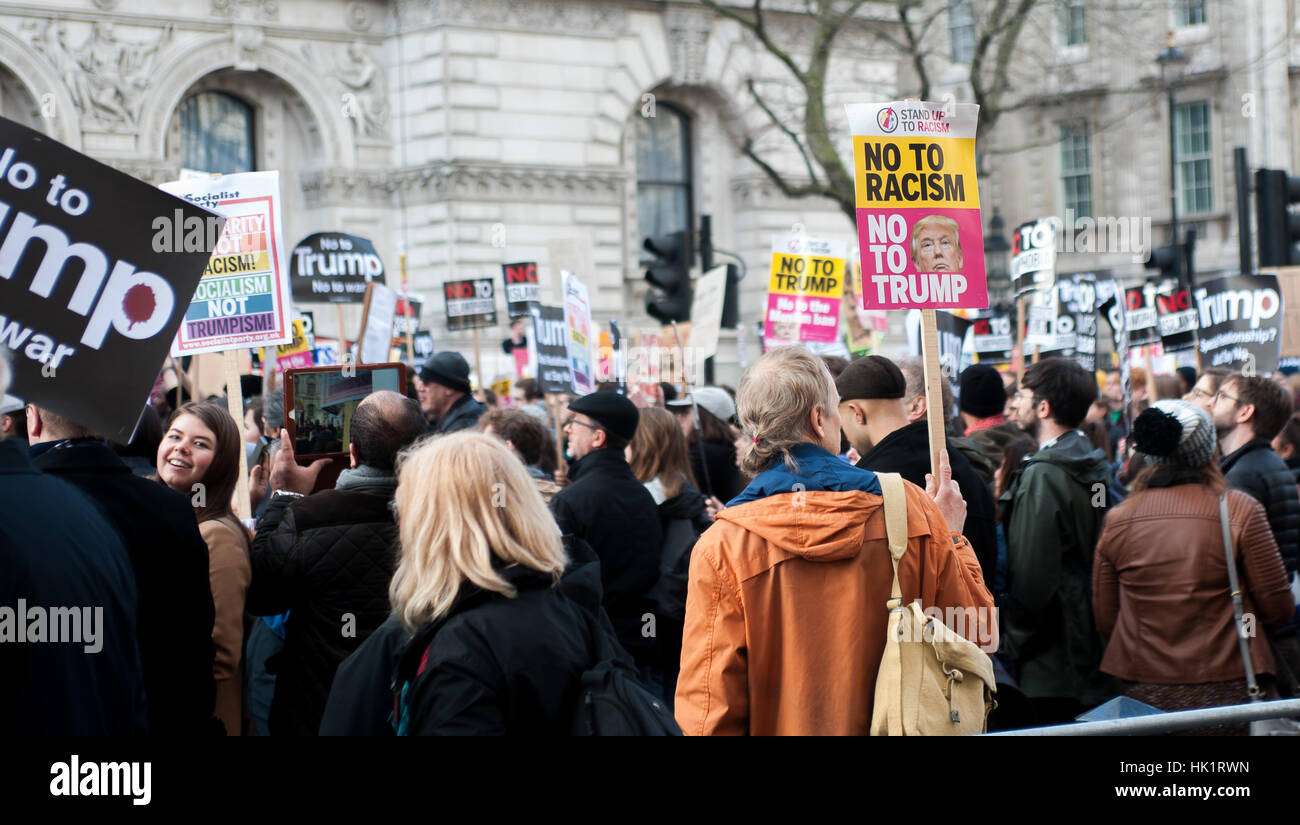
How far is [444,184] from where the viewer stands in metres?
25.6

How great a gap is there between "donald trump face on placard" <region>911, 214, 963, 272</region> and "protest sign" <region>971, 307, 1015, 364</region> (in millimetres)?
9053

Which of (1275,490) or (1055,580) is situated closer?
(1055,580)

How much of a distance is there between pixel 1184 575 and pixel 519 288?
11.0 meters

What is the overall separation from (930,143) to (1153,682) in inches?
85.0

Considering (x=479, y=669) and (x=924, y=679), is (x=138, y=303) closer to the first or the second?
(x=479, y=669)

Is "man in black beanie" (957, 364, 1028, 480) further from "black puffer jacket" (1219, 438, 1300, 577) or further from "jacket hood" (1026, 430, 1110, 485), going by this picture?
"black puffer jacket" (1219, 438, 1300, 577)

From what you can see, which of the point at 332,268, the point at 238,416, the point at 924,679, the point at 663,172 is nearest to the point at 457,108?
the point at 663,172

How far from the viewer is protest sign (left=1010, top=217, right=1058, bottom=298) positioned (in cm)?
1209

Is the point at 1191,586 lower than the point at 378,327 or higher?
lower

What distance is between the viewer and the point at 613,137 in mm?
27672

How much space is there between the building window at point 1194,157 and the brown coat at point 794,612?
34566mm
